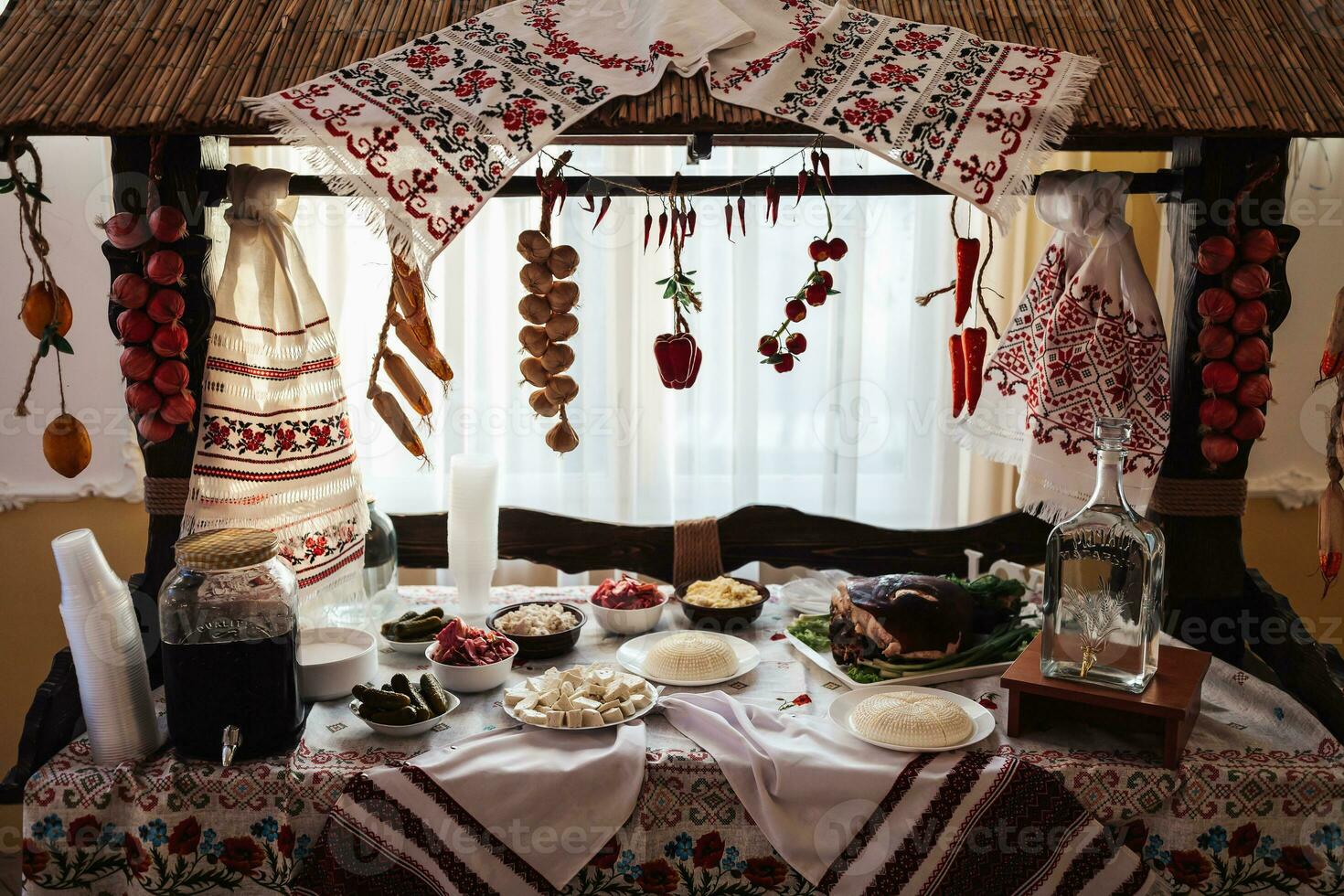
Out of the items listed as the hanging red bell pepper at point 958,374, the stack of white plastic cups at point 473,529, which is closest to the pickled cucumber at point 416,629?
the stack of white plastic cups at point 473,529

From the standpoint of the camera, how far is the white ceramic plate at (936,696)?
1251 mm

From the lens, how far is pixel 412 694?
135 cm

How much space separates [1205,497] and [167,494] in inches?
56.6

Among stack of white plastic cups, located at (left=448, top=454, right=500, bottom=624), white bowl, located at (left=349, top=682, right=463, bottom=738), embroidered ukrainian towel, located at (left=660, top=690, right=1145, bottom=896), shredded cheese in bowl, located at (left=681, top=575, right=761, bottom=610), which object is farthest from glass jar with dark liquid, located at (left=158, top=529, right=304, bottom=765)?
shredded cheese in bowl, located at (left=681, top=575, right=761, bottom=610)

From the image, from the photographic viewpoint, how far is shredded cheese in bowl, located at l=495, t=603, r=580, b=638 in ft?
5.13

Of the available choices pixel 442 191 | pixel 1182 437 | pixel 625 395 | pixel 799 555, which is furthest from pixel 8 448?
pixel 1182 437

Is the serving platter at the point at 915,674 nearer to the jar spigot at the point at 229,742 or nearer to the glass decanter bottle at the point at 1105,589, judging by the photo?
the glass decanter bottle at the point at 1105,589

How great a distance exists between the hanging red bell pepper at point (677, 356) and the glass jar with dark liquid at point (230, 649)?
0.56m

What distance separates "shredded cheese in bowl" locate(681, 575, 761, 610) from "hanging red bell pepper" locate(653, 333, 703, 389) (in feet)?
1.23

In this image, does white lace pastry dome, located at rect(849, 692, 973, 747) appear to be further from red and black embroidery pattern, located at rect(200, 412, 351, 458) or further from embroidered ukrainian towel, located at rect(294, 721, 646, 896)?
red and black embroidery pattern, located at rect(200, 412, 351, 458)

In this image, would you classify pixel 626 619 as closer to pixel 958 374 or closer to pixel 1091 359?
pixel 958 374

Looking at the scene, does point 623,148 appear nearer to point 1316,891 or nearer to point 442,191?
point 442,191

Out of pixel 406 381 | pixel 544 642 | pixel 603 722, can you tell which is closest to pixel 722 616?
pixel 544 642

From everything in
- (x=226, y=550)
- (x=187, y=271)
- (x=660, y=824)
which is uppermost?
(x=187, y=271)
